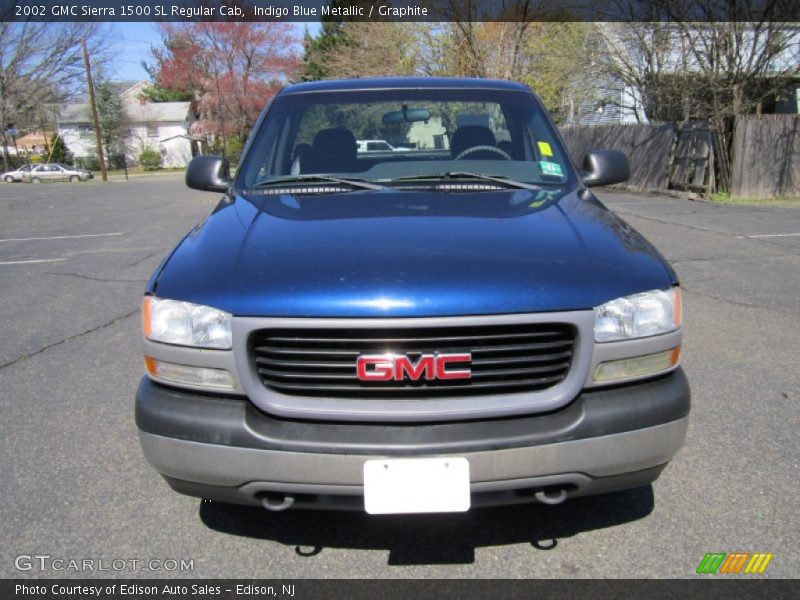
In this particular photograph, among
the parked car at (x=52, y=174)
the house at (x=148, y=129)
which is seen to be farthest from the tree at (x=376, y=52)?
the house at (x=148, y=129)

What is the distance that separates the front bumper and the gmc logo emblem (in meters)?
0.15

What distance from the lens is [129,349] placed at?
477cm

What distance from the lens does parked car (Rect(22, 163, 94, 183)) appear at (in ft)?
142

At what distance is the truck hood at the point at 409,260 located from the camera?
1.99m

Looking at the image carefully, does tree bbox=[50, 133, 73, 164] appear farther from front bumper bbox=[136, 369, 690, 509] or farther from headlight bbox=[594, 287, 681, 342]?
headlight bbox=[594, 287, 681, 342]

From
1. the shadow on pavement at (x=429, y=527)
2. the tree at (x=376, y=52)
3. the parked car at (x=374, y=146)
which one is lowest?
the shadow on pavement at (x=429, y=527)

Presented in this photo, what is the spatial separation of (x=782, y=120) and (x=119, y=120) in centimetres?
5564

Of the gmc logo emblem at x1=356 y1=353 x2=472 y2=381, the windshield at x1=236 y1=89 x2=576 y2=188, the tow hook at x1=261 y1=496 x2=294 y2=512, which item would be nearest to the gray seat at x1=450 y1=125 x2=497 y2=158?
the windshield at x1=236 y1=89 x2=576 y2=188

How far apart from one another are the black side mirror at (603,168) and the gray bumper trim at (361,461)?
5.67ft

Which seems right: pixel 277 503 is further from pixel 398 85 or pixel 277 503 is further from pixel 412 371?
pixel 398 85

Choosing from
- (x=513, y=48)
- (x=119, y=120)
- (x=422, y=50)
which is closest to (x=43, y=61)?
(x=119, y=120)
